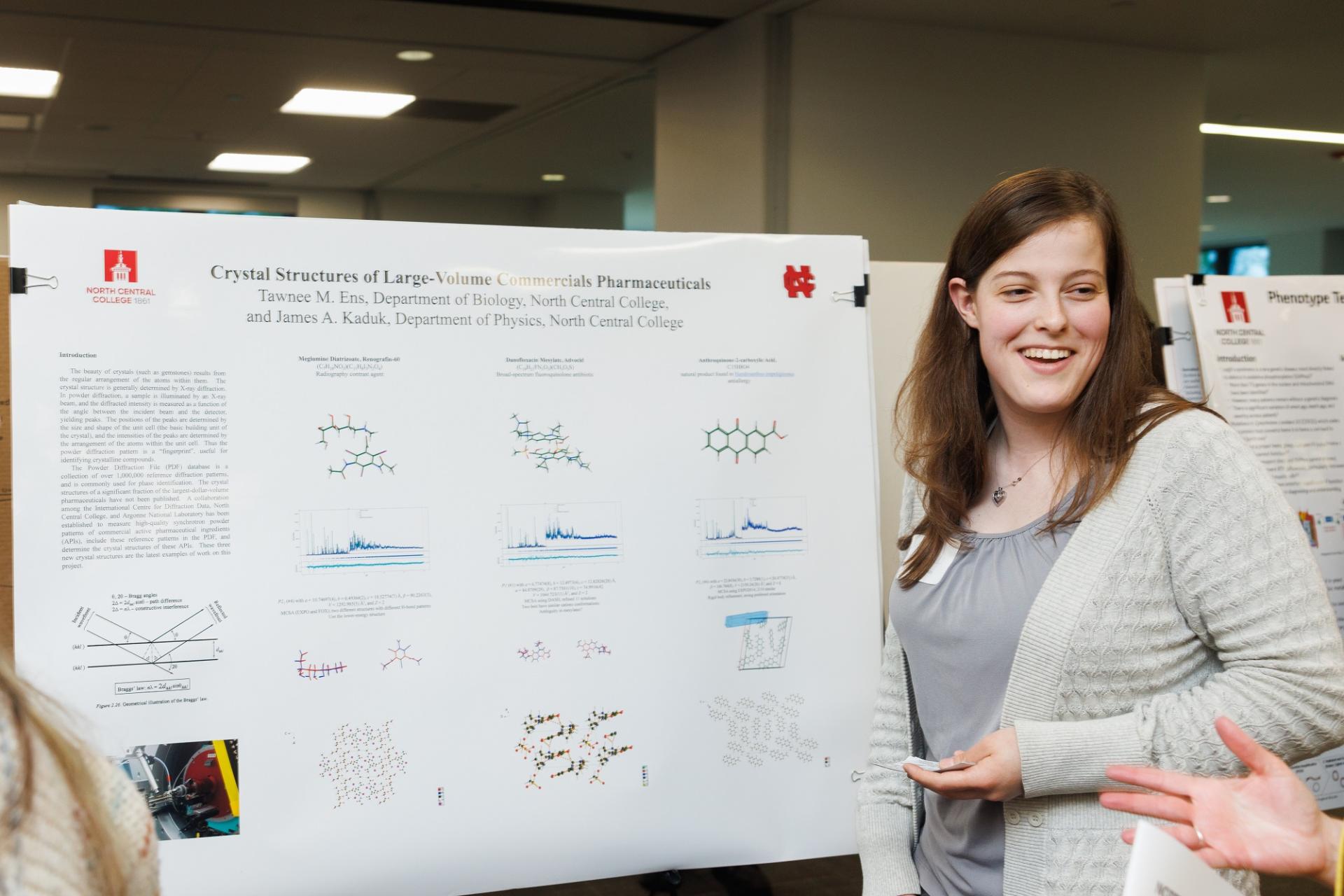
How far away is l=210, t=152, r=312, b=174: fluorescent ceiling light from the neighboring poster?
5.38m

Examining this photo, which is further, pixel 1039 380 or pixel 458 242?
pixel 458 242

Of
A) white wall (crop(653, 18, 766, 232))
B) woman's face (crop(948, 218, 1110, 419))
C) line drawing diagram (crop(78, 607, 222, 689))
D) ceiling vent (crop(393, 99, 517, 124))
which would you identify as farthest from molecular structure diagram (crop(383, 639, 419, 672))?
ceiling vent (crop(393, 99, 517, 124))

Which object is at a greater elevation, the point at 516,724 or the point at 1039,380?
the point at 1039,380

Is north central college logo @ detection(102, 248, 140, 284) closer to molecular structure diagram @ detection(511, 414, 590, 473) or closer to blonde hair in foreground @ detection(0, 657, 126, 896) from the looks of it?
molecular structure diagram @ detection(511, 414, 590, 473)

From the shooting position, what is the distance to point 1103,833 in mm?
1367

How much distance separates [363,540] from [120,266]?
0.54m

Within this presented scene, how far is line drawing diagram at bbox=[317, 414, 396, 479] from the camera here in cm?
185

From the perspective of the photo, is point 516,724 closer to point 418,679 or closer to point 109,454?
point 418,679

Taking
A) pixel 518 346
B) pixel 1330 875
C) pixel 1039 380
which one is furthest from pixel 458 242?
pixel 1330 875

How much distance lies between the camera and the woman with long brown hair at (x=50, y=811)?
2.16 feet

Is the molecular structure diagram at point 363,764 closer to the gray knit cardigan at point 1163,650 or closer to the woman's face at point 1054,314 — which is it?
the gray knit cardigan at point 1163,650

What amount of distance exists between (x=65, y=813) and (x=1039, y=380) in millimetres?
1138

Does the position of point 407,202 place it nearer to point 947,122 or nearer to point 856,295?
point 947,122

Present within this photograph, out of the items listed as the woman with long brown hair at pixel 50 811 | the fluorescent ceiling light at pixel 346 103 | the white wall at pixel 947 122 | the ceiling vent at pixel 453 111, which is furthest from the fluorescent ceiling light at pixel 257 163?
the woman with long brown hair at pixel 50 811
